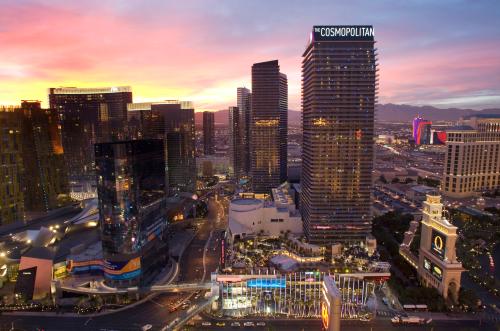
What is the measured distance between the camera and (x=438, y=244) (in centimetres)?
5681

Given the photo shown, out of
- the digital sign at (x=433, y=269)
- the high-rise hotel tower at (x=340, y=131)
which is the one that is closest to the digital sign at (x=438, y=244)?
the digital sign at (x=433, y=269)

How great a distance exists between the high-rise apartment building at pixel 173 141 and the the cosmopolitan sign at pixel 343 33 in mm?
67732

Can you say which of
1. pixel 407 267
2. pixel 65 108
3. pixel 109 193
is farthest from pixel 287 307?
pixel 65 108

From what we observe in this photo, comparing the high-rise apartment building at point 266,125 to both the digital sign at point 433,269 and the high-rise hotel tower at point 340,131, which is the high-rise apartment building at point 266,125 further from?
the digital sign at point 433,269

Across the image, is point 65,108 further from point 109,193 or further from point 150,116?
point 109,193

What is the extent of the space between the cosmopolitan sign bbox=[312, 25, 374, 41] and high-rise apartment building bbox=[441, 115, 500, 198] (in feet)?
219

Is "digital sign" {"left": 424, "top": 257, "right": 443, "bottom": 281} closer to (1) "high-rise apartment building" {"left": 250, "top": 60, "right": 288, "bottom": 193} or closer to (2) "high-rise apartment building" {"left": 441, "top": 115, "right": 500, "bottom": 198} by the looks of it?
(1) "high-rise apartment building" {"left": 250, "top": 60, "right": 288, "bottom": 193}

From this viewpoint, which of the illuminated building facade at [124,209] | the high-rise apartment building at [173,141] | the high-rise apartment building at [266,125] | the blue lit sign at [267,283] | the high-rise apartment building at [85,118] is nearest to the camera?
the illuminated building facade at [124,209]

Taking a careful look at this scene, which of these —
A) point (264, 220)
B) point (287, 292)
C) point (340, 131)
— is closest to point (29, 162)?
point (264, 220)

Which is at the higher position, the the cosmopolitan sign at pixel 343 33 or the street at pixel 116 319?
the the cosmopolitan sign at pixel 343 33

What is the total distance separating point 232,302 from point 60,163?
6496cm

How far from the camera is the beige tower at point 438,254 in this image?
53.2 meters

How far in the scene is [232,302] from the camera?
53.8 m

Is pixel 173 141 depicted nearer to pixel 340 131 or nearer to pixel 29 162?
pixel 29 162
